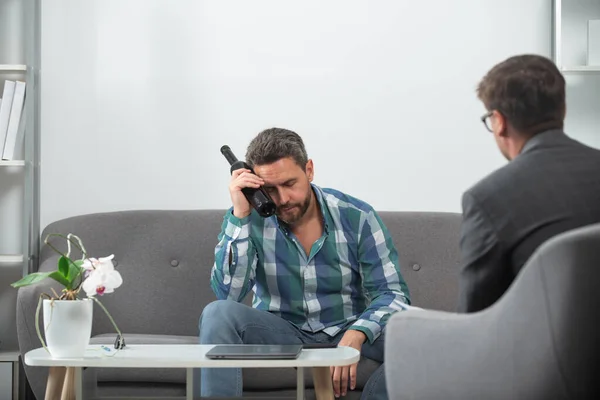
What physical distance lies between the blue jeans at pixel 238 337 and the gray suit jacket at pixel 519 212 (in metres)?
0.78

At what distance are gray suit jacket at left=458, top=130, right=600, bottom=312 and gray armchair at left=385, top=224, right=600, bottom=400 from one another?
9cm

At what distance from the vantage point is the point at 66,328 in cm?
203

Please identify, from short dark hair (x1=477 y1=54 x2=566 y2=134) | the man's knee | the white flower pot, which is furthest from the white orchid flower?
short dark hair (x1=477 y1=54 x2=566 y2=134)

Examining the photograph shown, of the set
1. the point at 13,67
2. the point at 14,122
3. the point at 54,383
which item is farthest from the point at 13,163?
the point at 54,383

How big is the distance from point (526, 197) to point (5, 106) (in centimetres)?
238

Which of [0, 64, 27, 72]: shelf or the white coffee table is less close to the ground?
[0, 64, 27, 72]: shelf

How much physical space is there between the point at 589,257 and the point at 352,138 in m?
2.06

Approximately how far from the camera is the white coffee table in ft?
6.39

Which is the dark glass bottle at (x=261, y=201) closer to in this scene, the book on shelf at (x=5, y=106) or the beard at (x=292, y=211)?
the beard at (x=292, y=211)

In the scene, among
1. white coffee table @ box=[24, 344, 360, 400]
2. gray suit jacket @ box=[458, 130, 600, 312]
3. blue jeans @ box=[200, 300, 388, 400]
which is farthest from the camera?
blue jeans @ box=[200, 300, 388, 400]

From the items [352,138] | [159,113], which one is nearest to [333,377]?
[352,138]

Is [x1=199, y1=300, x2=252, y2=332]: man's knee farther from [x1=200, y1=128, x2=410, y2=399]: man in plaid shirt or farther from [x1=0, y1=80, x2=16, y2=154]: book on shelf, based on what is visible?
[x1=0, y1=80, x2=16, y2=154]: book on shelf

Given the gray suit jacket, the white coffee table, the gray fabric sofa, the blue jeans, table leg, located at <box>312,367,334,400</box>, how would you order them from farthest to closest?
the gray fabric sofa, the blue jeans, table leg, located at <box>312,367,334,400</box>, the white coffee table, the gray suit jacket

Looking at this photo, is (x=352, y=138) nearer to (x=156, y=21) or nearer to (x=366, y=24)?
(x=366, y=24)
